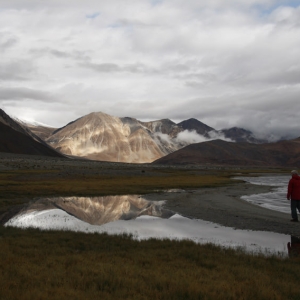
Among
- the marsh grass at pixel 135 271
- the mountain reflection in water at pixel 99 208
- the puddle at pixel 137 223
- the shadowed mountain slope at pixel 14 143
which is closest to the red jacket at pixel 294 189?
the puddle at pixel 137 223

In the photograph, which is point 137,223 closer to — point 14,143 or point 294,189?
point 294,189

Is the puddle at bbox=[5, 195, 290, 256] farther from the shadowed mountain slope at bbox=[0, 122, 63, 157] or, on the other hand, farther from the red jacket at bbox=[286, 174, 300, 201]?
the shadowed mountain slope at bbox=[0, 122, 63, 157]

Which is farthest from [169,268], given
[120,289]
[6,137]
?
[6,137]

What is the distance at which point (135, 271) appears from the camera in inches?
389

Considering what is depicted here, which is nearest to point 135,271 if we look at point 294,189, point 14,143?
point 294,189

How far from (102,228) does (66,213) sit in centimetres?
612

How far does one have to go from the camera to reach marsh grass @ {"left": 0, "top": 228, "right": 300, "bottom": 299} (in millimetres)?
8195

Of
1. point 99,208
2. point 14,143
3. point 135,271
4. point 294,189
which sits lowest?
point 99,208

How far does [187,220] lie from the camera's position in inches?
901

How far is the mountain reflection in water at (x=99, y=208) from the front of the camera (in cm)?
2377

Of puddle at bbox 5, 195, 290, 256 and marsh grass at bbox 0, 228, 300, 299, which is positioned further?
A: puddle at bbox 5, 195, 290, 256

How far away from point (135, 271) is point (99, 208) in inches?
727

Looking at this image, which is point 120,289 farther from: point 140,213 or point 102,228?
point 140,213

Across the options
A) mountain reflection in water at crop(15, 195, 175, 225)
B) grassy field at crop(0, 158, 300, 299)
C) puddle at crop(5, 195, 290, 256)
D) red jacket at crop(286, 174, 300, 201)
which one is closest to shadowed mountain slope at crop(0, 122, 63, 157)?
mountain reflection in water at crop(15, 195, 175, 225)
